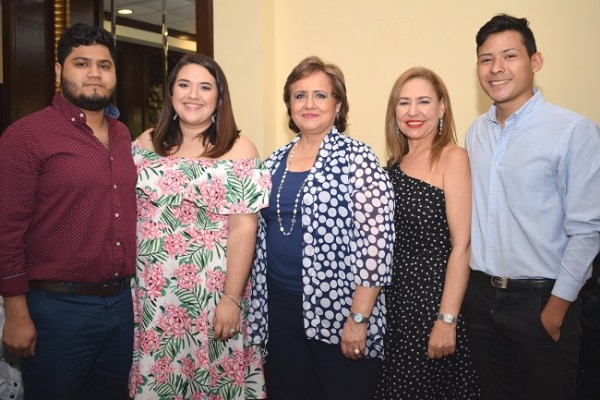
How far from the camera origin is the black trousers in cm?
→ 164

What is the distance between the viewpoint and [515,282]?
1.68 m

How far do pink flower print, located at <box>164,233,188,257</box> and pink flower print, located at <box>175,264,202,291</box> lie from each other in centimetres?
5

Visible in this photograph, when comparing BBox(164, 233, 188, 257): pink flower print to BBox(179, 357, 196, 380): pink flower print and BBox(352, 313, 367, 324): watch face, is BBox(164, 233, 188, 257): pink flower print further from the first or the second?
BBox(352, 313, 367, 324): watch face

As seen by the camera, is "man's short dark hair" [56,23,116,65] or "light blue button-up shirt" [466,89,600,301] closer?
"light blue button-up shirt" [466,89,600,301]

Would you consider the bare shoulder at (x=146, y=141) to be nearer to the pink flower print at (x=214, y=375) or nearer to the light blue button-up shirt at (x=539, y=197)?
the pink flower print at (x=214, y=375)

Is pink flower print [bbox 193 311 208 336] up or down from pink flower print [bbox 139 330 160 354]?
Answer: up

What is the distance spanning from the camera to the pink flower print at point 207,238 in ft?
6.00

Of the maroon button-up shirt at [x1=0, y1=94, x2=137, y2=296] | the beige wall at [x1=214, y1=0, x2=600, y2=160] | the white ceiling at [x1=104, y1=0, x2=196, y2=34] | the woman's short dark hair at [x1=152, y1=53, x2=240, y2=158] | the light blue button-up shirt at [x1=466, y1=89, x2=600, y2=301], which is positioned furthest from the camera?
the white ceiling at [x1=104, y1=0, x2=196, y2=34]

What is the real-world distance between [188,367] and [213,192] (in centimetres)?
64

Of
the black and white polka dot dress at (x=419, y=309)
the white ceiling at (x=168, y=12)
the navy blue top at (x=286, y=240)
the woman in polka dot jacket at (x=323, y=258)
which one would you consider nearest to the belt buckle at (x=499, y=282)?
the black and white polka dot dress at (x=419, y=309)

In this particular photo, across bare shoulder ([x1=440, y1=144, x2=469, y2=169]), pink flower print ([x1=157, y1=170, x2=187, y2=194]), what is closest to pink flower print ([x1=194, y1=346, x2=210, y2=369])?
pink flower print ([x1=157, y1=170, x2=187, y2=194])

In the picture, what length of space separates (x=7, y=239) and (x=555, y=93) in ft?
7.82

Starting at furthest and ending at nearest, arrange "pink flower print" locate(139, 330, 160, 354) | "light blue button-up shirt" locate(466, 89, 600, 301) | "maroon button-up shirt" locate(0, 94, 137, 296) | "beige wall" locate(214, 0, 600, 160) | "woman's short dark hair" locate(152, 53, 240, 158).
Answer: "beige wall" locate(214, 0, 600, 160) < "woman's short dark hair" locate(152, 53, 240, 158) < "pink flower print" locate(139, 330, 160, 354) < "maroon button-up shirt" locate(0, 94, 137, 296) < "light blue button-up shirt" locate(466, 89, 600, 301)

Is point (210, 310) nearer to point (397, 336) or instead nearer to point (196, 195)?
point (196, 195)
